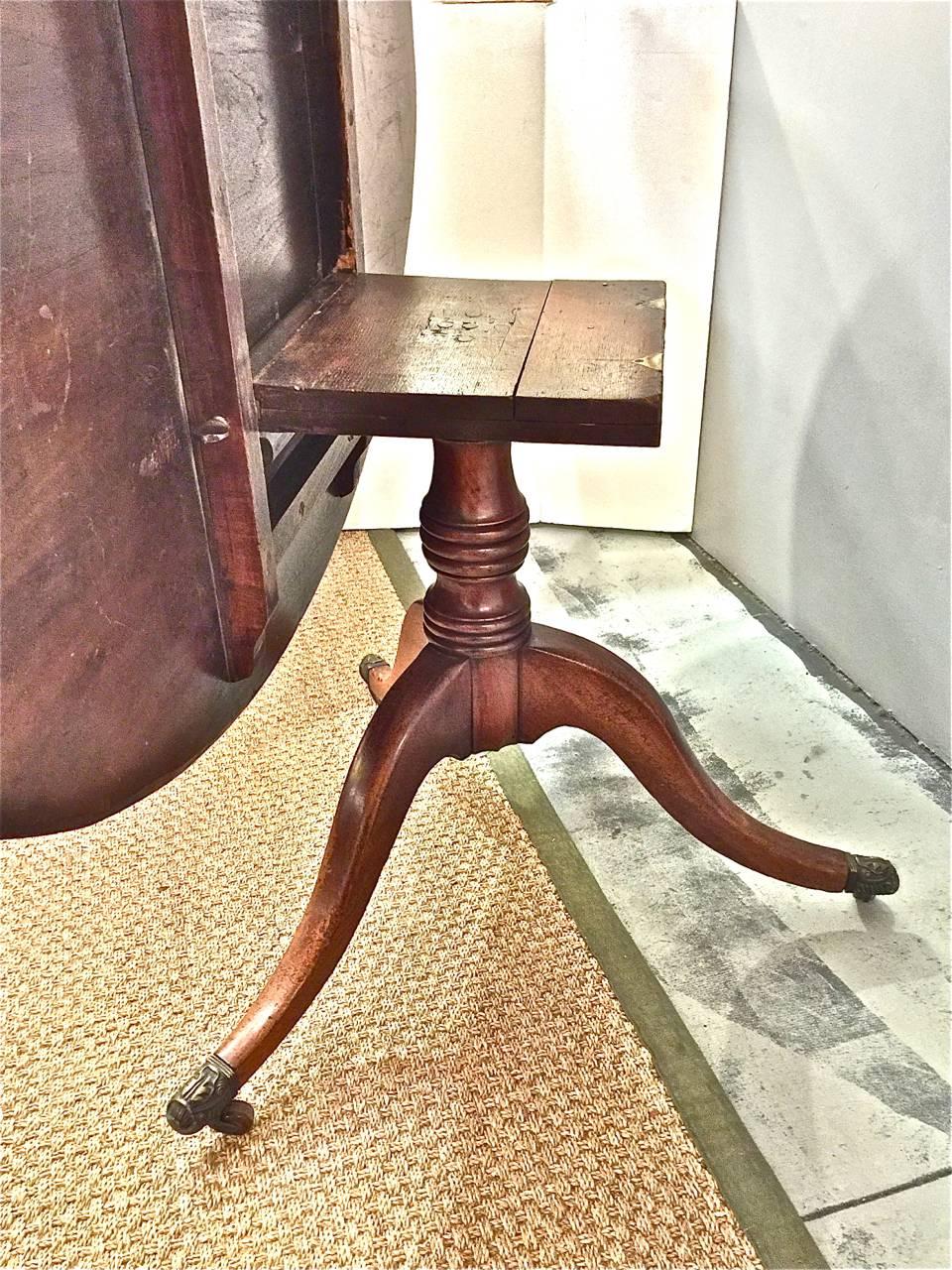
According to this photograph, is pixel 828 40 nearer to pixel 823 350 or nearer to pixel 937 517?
pixel 823 350

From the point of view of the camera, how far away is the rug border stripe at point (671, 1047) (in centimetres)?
82

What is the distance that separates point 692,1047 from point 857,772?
473mm

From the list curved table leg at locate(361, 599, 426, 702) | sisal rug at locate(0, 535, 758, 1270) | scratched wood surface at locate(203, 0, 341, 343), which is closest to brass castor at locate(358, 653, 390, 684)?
curved table leg at locate(361, 599, 426, 702)

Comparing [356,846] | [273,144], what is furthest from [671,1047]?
[273,144]

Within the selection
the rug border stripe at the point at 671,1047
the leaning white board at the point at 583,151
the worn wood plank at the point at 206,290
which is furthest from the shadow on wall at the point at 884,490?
the worn wood plank at the point at 206,290

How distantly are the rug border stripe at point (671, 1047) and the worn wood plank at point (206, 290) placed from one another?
48 centimetres

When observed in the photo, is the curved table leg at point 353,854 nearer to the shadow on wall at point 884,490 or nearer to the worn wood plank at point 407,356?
the worn wood plank at point 407,356

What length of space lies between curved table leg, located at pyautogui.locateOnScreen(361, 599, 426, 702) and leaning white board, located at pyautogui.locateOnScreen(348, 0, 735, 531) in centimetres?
57

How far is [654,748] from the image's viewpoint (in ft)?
3.32

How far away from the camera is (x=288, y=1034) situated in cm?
98

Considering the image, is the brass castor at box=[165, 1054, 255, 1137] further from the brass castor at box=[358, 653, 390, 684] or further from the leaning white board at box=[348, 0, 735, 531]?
the leaning white board at box=[348, 0, 735, 531]

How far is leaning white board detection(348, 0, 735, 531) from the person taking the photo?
157cm

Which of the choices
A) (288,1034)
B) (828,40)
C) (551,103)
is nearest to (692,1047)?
(288,1034)

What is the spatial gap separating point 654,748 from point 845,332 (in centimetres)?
69
